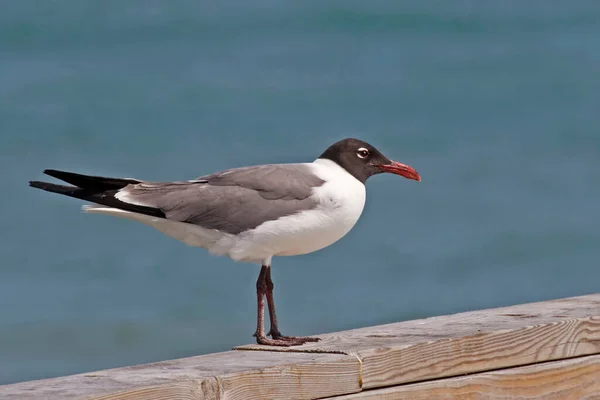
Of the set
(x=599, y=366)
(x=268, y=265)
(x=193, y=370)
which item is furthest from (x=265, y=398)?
(x=268, y=265)

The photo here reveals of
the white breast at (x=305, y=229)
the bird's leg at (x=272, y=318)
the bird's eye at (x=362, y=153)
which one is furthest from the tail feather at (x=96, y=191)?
the bird's eye at (x=362, y=153)

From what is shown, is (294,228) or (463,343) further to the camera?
(294,228)

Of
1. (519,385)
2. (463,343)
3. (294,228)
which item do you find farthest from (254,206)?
(519,385)

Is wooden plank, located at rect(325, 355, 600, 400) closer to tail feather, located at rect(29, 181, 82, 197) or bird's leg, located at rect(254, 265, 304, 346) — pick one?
bird's leg, located at rect(254, 265, 304, 346)

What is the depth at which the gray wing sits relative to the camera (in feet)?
17.5

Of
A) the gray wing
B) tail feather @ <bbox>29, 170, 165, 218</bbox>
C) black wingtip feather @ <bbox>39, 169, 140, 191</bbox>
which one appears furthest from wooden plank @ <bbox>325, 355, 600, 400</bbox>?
black wingtip feather @ <bbox>39, 169, 140, 191</bbox>

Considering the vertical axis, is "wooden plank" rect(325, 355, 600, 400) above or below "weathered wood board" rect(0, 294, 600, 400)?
below

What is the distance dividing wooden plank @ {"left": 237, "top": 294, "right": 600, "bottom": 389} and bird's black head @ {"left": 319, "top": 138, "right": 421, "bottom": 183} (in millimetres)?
1286

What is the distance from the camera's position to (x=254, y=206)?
538cm

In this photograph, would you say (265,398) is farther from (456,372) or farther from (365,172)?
(365,172)

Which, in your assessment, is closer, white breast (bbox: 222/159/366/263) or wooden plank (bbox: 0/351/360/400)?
wooden plank (bbox: 0/351/360/400)

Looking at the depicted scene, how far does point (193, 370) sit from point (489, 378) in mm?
1144

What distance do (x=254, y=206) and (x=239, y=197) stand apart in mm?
106

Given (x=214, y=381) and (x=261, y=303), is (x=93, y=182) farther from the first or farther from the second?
(x=214, y=381)
